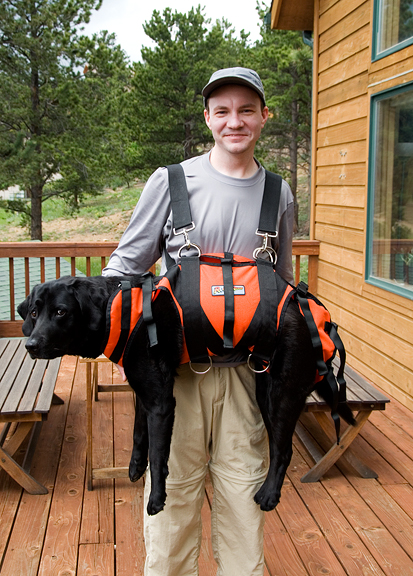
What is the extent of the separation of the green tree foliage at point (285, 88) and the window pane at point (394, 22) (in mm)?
8691

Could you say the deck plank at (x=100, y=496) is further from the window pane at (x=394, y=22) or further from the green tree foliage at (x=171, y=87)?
the green tree foliage at (x=171, y=87)

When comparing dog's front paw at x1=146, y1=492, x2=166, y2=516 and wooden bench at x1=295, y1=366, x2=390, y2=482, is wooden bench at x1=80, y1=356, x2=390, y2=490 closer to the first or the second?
wooden bench at x1=295, y1=366, x2=390, y2=482

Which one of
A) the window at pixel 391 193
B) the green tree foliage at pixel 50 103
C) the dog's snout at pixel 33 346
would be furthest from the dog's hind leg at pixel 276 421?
the green tree foliage at pixel 50 103

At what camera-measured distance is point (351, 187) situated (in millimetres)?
4371

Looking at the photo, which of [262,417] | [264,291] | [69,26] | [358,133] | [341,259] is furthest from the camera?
[69,26]

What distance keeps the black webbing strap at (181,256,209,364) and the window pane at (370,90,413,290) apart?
2424mm

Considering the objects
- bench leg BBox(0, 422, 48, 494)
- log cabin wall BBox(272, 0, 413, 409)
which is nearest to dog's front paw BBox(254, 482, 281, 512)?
bench leg BBox(0, 422, 48, 494)

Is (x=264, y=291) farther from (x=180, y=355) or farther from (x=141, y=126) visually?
(x=141, y=126)

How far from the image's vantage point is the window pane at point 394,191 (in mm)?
3561

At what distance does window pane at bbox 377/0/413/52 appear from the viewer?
11.3 feet

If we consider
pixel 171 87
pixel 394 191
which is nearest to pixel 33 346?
pixel 394 191

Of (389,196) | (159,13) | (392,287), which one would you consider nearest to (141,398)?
(392,287)

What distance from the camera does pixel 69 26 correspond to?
12.9 meters

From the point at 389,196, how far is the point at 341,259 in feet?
2.84
